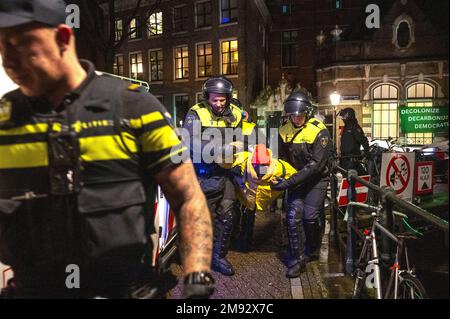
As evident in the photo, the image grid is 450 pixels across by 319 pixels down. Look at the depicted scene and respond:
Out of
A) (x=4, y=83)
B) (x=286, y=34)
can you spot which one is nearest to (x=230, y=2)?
(x=286, y=34)

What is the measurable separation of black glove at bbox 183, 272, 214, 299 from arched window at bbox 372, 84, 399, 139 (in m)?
23.1

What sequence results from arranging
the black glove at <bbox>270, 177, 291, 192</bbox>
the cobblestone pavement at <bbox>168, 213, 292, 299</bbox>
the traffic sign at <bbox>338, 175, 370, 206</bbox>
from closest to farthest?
the cobblestone pavement at <bbox>168, 213, 292, 299</bbox> < the black glove at <bbox>270, 177, 291, 192</bbox> < the traffic sign at <bbox>338, 175, 370, 206</bbox>

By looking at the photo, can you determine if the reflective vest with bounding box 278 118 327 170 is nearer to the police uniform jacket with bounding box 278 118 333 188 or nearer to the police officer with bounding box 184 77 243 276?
the police uniform jacket with bounding box 278 118 333 188

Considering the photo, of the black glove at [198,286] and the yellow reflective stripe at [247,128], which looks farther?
the yellow reflective stripe at [247,128]

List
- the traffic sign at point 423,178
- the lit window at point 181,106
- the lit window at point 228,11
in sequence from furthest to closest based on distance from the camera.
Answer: the lit window at point 181,106, the lit window at point 228,11, the traffic sign at point 423,178

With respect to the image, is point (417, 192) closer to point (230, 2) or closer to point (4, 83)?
point (4, 83)

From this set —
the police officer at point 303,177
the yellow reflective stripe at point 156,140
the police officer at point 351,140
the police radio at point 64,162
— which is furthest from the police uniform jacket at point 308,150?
the police officer at point 351,140

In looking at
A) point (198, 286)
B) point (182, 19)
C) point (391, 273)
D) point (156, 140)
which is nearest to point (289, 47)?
point (182, 19)

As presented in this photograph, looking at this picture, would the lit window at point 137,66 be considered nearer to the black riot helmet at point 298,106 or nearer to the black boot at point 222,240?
the black riot helmet at point 298,106

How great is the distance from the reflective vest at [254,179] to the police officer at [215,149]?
21 centimetres

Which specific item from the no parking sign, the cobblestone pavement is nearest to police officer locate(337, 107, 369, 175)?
the no parking sign

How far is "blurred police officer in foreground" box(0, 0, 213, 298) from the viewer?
1.73 metres

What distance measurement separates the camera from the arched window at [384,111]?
2300 cm

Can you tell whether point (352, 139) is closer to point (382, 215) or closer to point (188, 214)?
point (382, 215)
